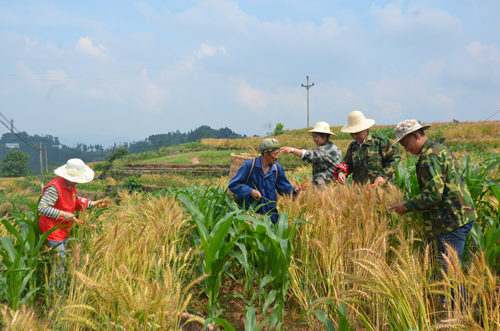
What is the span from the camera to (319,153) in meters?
4.56

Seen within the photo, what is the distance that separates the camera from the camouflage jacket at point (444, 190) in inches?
101

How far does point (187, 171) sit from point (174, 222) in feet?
76.6

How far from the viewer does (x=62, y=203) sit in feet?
11.2

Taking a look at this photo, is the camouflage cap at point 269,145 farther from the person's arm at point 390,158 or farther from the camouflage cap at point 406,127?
the person's arm at point 390,158

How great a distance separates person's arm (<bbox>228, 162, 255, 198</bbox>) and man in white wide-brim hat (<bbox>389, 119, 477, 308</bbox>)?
61.1 inches

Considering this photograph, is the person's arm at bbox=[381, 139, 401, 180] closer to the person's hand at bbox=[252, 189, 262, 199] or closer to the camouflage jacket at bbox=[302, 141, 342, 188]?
the camouflage jacket at bbox=[302, 141, 342, 188]

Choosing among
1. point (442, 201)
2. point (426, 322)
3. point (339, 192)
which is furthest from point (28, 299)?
point (442, 201)

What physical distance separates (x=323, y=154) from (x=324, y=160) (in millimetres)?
88

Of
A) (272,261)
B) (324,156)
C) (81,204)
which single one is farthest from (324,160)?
(81,204)

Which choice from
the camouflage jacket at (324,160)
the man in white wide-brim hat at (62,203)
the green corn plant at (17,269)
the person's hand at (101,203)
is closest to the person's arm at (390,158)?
the camouflage jacket at (324,160)

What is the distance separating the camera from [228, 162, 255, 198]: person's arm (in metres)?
3.61

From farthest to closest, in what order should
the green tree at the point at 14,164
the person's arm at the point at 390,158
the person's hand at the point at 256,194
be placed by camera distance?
the green tree at the point at 14,164
the person's arm at the point at 390,158
the person's hand at the point at 256,194

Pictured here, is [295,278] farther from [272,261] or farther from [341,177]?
[341,177]

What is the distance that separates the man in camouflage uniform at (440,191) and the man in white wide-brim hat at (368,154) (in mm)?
1460
